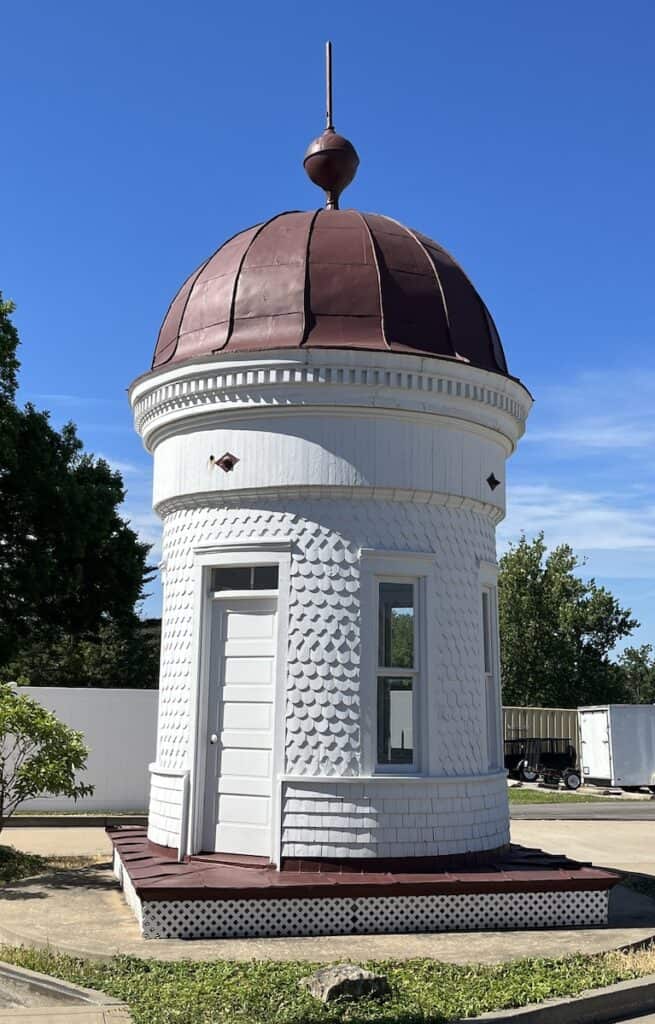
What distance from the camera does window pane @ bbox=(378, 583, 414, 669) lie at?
32.3 feet

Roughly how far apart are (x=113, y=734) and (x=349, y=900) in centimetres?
1275

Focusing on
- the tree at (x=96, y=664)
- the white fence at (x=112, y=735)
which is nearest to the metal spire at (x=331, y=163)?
the white fence at (x=112, y=735)

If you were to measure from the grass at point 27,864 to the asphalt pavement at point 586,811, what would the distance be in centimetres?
1122

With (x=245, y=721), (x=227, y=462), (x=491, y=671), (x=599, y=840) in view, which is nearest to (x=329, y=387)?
(x=227, y=462)

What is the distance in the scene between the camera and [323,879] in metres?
8.63

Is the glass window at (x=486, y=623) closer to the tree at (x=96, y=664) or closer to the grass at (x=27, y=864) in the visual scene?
the grass at (x=27, y=864)

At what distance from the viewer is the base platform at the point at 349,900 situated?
26.9ft

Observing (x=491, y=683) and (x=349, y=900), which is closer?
(x=349, y=900)

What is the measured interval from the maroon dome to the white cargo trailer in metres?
20.3

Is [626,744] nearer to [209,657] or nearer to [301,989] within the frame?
[209,657]

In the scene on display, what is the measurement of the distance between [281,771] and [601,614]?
4432cm

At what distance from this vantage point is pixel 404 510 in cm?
999

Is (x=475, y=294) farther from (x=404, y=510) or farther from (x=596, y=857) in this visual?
(x=596, y=857)

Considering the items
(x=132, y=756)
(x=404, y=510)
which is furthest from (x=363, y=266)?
(x=132, y=756)
